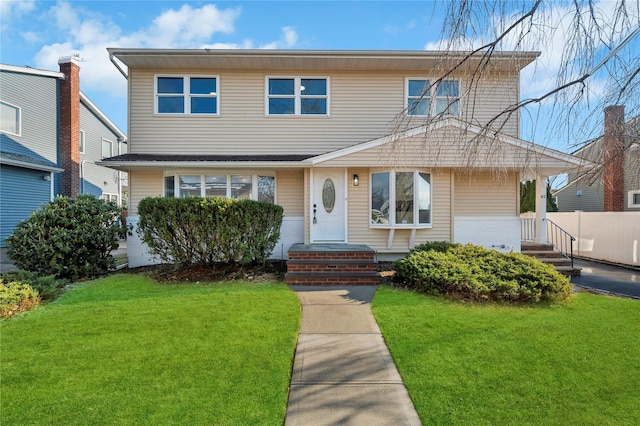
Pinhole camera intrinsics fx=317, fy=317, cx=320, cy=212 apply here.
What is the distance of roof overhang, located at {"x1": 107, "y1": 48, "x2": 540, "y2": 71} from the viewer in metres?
9.53

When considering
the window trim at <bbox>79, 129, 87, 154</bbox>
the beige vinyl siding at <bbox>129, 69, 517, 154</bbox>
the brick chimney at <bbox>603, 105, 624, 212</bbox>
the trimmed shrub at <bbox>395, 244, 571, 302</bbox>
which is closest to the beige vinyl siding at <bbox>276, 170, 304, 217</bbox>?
the beige vinyl siding at <bbox>129, 69, 517, 154</bbox>

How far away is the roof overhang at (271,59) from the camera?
31.3ft

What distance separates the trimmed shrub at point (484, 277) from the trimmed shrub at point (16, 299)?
7066 millimetres

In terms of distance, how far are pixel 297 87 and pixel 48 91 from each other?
13928 millimetres

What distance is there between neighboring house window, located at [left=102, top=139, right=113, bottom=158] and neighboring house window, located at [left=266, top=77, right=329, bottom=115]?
15403 millimetres

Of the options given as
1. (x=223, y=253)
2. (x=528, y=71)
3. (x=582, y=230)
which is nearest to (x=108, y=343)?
(x=223, y=253)

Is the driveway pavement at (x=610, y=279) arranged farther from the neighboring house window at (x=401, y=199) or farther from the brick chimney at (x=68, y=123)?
the brick chimney at (x=68, y=123)

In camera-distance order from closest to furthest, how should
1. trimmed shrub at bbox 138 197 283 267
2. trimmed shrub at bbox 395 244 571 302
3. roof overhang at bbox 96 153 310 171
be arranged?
trimmed shrub at bbox 395 244 571 302 < trimmed shrub at bbox 138 197 283 267 < roof overhang at bbox 96 153 310 171

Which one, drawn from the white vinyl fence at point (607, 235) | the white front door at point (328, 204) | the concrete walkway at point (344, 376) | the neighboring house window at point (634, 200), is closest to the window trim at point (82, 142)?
the white front door at point (328, 204)

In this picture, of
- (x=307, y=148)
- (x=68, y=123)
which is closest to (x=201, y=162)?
(x=307, y=148)

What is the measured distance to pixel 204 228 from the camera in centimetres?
735

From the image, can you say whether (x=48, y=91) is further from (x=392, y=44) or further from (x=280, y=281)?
(x=392, y=44)

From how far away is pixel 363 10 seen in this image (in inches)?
167

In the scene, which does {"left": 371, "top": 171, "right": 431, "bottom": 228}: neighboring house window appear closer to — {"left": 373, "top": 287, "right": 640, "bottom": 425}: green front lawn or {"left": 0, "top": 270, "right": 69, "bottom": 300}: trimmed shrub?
{"left": 373, "top": 287, "right": 640, "bottom": 425}: green front lawn
